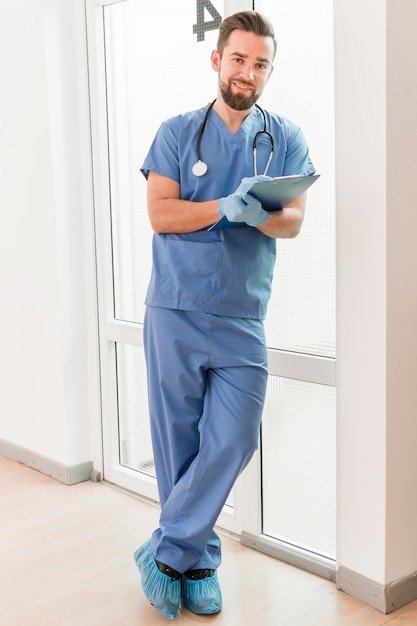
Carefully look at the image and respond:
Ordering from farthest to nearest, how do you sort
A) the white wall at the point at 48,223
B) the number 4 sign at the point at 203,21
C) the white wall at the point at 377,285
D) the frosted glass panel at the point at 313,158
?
the white wall at the point at 48,223, the number 4 sign at the point at 203,21, the frosted glass panel at the point at 313,158, the white wall at the point at 377,285

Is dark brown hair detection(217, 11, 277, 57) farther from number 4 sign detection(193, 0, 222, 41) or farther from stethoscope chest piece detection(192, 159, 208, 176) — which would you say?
number 4 sign detection(193, 0, 222, 41)

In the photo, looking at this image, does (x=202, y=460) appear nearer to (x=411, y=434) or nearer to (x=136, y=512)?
(x=411, y=434)

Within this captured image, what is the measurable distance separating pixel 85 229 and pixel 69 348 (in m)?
0.43

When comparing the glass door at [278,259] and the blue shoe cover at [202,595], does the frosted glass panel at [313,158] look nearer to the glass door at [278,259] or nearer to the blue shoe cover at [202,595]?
A: the glass door at [278,259]

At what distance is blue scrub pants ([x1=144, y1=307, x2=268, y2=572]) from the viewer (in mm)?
2039

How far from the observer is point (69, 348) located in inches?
119

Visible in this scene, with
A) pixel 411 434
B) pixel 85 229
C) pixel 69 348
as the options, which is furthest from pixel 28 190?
pixel 411 434

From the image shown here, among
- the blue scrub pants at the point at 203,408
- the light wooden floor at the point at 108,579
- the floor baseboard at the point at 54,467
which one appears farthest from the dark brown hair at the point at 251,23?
the floor baseboard at the point at 54,467

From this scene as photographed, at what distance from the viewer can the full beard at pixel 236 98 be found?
6.49ft

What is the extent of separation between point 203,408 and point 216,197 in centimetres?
53

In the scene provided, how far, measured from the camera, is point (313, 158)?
2.21m

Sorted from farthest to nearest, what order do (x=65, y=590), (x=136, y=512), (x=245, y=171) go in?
(x=136, y=512) < (x=65, y=590) < (x=245, y=171)

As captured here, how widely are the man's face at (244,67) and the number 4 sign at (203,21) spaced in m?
0.51

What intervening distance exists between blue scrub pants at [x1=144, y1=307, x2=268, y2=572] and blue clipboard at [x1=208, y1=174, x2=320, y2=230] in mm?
275
